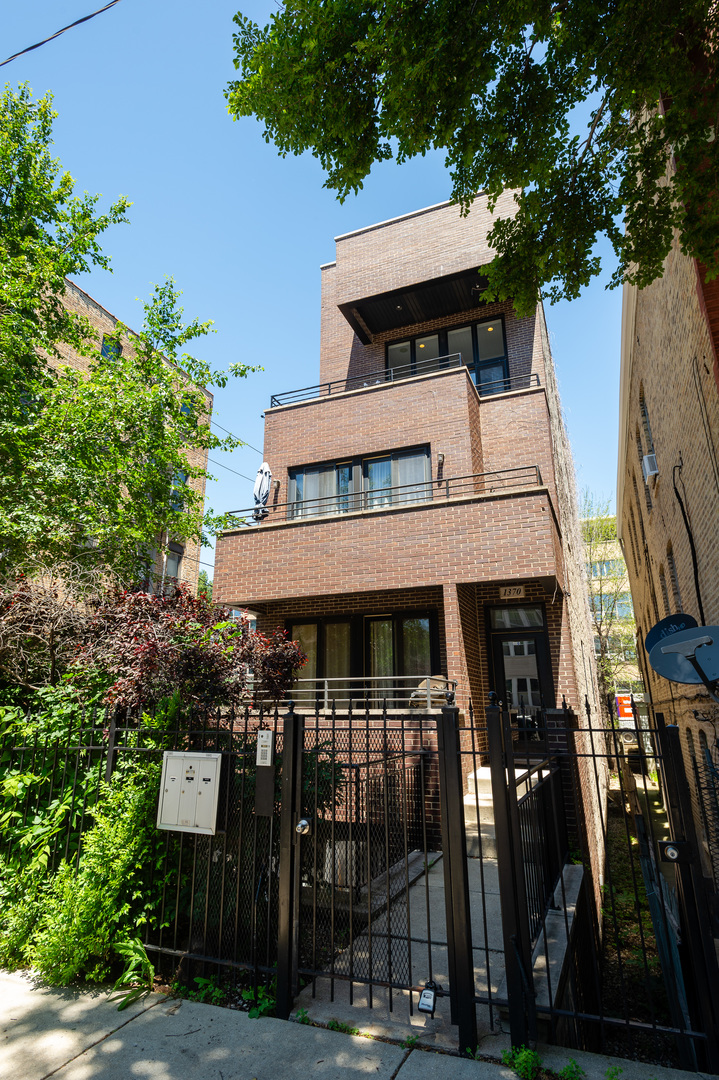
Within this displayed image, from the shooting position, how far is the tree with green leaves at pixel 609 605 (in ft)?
101

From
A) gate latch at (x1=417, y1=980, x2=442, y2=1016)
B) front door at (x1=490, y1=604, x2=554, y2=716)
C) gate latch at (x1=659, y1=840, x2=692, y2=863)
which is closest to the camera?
gate latch at (x1=659, y1=840, x2=692, y2=863)

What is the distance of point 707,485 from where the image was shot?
6.97m

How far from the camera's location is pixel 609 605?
1281 inches

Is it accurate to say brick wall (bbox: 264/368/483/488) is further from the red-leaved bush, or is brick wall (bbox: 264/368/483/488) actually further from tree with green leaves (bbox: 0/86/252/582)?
the red-leaved bush

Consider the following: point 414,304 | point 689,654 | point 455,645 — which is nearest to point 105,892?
point 689,654

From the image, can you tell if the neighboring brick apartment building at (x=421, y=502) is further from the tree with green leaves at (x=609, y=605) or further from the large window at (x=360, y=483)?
the tree with green leaves at (x=609, y=605)

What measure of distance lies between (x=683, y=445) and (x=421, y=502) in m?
5.85

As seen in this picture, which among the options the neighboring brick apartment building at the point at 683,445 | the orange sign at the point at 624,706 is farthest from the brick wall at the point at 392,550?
the orange sign at the point at 624,706

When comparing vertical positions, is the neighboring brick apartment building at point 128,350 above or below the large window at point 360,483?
above

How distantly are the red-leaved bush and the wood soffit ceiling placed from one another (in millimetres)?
10794

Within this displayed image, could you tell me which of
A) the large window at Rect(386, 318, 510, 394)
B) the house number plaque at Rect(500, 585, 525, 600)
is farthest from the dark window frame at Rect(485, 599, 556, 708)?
the large window at Rect(386, 318, 510, 394)

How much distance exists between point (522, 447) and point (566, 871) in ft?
29.4

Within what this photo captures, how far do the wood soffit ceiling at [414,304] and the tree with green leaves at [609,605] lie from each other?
1707 cm

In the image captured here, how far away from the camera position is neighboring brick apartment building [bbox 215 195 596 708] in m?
11.6
